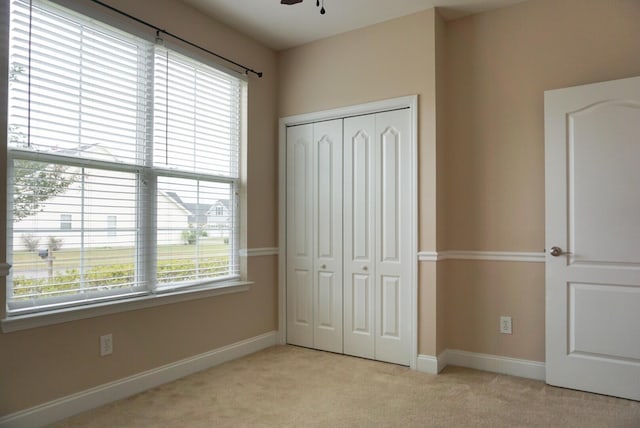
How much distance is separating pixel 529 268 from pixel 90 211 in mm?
2985

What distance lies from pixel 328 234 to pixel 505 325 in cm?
156

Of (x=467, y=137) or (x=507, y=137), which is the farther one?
(x=467, y=137)

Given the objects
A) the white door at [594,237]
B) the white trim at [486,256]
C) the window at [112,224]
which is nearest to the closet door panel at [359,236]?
the white trim at [486,256]

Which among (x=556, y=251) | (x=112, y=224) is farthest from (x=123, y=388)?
(x=556, y=251)

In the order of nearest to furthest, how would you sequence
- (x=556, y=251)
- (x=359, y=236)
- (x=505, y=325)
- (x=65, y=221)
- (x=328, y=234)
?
(x=65, y=221) → (x=556, y=251) → (x=505, y=325) → (x=359, y=236) → (x=328, y=234)

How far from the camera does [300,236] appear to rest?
4020 mm

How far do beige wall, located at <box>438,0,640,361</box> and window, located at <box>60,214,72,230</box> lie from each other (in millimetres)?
2509

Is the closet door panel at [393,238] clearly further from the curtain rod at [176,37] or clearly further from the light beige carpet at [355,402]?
the curtain rod at [176,37]

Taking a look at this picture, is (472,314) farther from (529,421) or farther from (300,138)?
A: (300,138)

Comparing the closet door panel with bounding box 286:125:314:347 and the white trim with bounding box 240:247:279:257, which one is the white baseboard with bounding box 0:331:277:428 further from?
the white trim with bounding box 240:247:279:257

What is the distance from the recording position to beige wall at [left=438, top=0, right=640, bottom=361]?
304 cm

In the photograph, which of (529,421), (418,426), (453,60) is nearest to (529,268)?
(529,421)

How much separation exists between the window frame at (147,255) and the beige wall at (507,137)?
Answer: 1.68 meters

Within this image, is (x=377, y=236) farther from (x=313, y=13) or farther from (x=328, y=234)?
(x=313, y=13)
